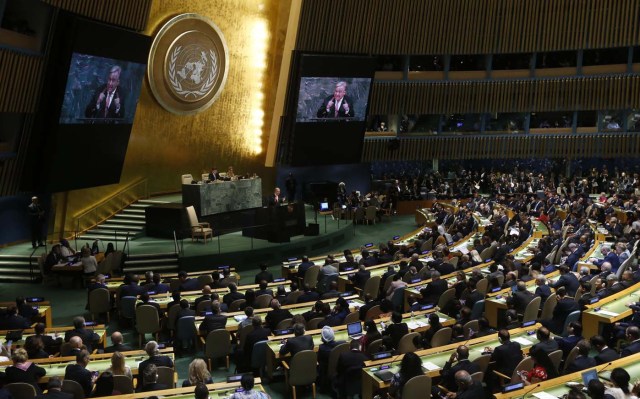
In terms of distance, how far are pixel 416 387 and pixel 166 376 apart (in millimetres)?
2821

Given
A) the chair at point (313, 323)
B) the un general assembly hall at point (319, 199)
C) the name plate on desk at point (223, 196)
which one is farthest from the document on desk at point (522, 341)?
the name plate on desk at point (223, 196)

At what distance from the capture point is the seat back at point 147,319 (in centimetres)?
1129

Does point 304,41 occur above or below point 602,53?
below

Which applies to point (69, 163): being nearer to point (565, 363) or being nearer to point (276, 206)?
point (276, 206)

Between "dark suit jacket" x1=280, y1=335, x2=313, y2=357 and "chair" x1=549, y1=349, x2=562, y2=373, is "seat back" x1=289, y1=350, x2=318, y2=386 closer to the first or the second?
"dark suit jacket" x1=280, y1=335, x2=313, y2=357

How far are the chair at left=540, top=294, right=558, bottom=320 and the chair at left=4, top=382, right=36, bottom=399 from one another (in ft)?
25.0

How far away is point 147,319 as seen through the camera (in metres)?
11.3

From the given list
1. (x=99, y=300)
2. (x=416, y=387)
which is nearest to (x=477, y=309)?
(x=416, y=387)

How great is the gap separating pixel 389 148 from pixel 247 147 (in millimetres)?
6983

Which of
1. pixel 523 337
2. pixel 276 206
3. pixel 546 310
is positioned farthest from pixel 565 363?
pixel 276 206

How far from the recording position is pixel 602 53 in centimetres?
2942

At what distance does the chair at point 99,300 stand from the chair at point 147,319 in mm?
1652

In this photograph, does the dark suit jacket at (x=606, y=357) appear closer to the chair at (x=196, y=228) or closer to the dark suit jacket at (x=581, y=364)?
the dark suit jacket at (x=581, y=364)

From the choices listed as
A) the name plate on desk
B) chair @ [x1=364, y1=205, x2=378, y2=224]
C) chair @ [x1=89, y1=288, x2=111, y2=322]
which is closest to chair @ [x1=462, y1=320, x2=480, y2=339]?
chair @ [x1=89, y1=288, x2=111, y2=322]
